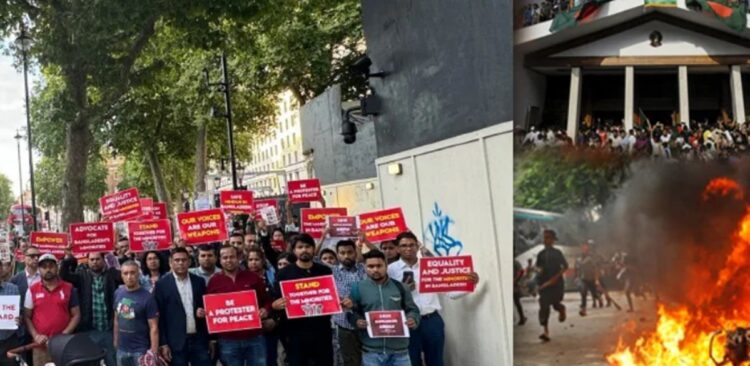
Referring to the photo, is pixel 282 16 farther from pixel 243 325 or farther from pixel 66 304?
pixel 243 325

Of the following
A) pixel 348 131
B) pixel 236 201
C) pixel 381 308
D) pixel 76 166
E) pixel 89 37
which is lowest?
pixel 381 308

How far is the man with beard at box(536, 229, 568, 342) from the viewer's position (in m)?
3.18

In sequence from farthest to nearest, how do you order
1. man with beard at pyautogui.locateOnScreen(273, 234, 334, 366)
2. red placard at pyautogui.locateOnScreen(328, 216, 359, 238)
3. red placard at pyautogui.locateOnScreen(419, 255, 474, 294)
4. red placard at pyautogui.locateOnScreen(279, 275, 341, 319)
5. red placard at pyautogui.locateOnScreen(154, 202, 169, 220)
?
red placard at pyautogui.locateOnScreen(154, 202, 169, 220), red placard at pyautogui.locateOnScreen(328, 216, 359, 238), man with beard at pyautogui.locateOnScreen(273, 234, 334, 366), red placard at pyautogui.locateOnScreen(279, 275, 341, 319), red placard at pyautogui.locateOnScreen(419, 255, 474, 294)

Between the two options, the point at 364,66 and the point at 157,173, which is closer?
the point at 364,66

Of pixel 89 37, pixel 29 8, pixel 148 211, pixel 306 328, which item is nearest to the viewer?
pixel 306 328

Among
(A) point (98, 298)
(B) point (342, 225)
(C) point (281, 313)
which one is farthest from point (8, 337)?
(B) point (342, 225)

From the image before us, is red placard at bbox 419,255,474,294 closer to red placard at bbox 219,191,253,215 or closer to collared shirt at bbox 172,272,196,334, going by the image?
collared shirt at bbox 172,272,196,334

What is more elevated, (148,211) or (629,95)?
(629,95)

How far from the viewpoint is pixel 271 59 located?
32.2m

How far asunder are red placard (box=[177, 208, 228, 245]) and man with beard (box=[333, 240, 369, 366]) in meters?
2.92

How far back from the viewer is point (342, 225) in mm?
9414

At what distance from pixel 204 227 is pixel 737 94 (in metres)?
7.89

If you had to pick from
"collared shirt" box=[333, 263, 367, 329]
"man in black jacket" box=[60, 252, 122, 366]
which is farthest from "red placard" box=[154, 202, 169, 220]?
"collared shirt" box=[333, 263, 367, 329]

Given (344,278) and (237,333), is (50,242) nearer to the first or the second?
(237,333)
